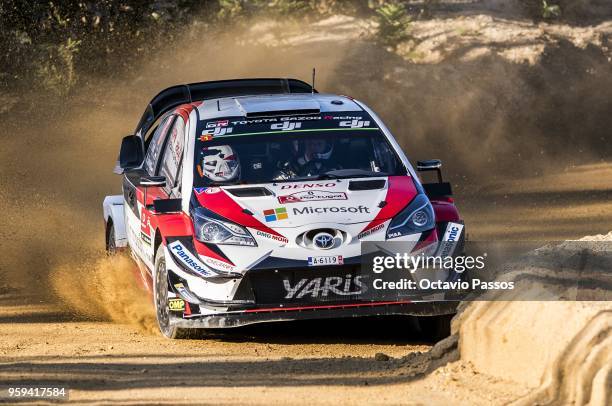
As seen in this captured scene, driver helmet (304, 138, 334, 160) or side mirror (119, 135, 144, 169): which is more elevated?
driver helmet (304, 138, 334, 160)

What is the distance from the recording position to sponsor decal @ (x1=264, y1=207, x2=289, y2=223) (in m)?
8.25

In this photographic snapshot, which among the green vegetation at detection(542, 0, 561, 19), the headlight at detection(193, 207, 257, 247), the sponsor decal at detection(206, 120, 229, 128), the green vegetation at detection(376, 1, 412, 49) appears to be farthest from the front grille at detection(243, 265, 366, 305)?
the green vegetation at detection(542, 0, 561, 19)

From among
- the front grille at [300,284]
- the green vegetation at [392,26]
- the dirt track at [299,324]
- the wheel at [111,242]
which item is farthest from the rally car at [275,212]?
the green vegetation at [392,26]

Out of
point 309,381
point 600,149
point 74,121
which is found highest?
point 309,381

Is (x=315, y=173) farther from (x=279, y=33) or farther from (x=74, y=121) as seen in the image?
(x=279, y=33)

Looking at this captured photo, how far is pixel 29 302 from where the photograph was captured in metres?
11.1

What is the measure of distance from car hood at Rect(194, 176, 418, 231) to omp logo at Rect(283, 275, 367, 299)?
36cm

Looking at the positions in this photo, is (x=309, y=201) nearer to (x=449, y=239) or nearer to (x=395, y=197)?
(x=395, y=197)

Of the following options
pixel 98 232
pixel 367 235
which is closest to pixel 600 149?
pixel 98 232

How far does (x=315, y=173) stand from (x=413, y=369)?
2.35 metres

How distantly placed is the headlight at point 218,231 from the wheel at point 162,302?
1.25ft

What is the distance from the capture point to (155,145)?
1028cm

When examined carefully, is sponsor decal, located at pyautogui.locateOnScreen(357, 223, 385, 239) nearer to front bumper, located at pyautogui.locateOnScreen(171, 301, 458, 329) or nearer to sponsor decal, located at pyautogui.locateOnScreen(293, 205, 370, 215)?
sponsor decal, located at pyautogui.locateOnScreen(293, 205, 370, 215)

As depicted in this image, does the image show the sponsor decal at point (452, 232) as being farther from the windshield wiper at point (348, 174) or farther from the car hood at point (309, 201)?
the windshield wiper at point (348, 174)
